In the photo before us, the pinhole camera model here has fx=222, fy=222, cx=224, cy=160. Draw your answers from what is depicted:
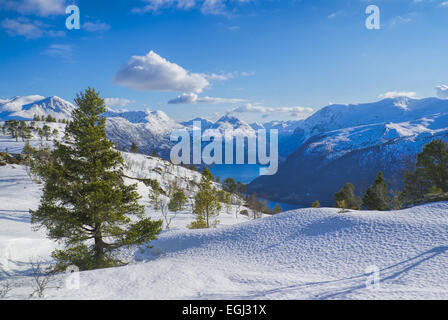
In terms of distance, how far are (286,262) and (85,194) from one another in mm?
13337

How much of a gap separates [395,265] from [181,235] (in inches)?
662

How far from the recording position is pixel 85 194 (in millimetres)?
13758

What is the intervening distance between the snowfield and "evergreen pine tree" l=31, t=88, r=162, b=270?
2402mm

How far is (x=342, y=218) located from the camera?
18031mm

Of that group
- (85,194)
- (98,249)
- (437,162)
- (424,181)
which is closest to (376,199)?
(424,181)

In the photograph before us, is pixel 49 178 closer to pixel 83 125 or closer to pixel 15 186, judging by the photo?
pixel 83 125

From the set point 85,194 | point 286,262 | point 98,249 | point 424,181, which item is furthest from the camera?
point 424,181

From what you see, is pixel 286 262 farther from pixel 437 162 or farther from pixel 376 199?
pixel 376 199

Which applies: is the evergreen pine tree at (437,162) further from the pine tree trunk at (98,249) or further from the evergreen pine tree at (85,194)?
the pine tree trunk at (98,249)

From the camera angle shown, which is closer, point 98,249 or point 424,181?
point 98,249

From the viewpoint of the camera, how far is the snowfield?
30.8ft

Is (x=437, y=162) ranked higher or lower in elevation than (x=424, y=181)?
higher

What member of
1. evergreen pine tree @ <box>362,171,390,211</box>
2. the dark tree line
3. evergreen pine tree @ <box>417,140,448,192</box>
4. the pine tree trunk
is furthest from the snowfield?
evergreen pine tree @ <box>362,171,390,211</box>
